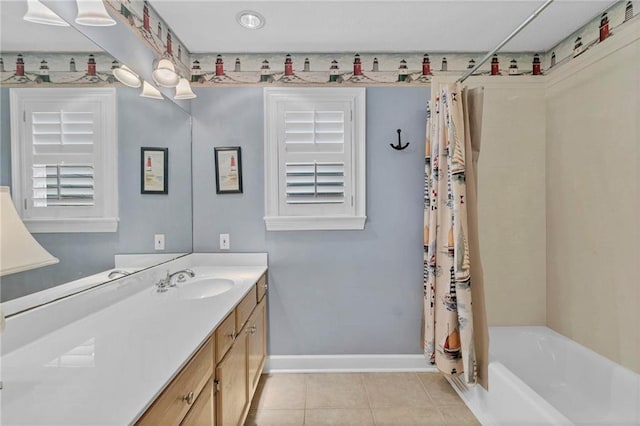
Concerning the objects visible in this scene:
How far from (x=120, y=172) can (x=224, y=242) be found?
0.97 m

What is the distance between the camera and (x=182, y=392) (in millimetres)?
909

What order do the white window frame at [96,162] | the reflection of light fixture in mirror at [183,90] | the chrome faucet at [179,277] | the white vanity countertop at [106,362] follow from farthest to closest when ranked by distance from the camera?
the reflection of light fixture in mirror at [183,90], the chrome faucet at [179,277], the white window frame at [96,162], the white vanity countertop at [106,362]

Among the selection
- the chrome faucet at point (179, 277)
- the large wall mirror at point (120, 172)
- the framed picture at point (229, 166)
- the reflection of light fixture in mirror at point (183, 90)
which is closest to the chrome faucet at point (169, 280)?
the chrome faucet at point (179, 277)

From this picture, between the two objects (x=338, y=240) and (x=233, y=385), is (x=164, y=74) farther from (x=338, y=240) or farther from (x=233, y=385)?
(x=233, y=385)

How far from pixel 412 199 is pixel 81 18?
2.19 m

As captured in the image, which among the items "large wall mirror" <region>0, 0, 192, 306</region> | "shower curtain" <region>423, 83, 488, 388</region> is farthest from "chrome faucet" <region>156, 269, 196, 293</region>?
"shower curtain" <region>423, 83, 488, 388</region>

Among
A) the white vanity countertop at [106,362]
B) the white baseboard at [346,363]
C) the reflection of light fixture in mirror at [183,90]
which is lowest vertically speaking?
the white baseboard at [346,363]

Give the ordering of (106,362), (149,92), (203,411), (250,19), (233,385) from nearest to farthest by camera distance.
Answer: (106,362), (203,411), (233,385), (149,92), (250,19)

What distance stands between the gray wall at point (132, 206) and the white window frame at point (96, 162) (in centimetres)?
3

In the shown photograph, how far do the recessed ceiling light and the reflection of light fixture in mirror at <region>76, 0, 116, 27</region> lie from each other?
2.56 ft

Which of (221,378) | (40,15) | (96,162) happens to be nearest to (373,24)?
(40,15)

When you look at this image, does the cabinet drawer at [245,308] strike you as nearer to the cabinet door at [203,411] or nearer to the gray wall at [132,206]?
the cabinet door at [203,411]

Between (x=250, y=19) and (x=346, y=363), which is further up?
(x=250, y=19)

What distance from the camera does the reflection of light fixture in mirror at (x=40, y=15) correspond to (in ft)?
3.42
